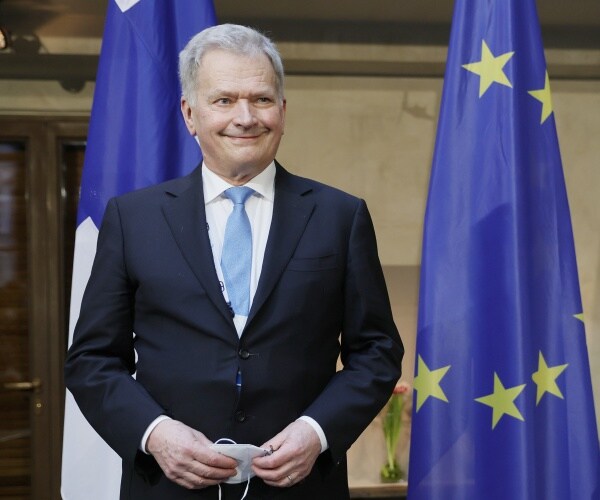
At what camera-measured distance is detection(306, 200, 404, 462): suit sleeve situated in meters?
1.64

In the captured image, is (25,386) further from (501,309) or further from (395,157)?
(501,309)

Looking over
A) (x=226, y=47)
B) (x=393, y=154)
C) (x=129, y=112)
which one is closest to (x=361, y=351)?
(x=226, y=47)

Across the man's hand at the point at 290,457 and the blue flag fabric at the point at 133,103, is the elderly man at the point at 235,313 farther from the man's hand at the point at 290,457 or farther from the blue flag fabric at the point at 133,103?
the blue flag fabric at the point at 133,103

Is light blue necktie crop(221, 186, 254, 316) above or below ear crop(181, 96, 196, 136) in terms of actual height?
below

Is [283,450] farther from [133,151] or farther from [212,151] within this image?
[133,151]

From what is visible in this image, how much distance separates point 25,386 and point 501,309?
276 cm

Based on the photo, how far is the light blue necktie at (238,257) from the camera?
1663 millimetres

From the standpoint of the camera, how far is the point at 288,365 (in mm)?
1650

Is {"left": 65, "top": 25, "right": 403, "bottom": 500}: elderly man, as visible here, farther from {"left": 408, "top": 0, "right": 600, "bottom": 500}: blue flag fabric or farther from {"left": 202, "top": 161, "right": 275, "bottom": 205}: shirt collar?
{"left": 408, "top": 0, "right": 600, "bottom": 500}: blue flag fabric

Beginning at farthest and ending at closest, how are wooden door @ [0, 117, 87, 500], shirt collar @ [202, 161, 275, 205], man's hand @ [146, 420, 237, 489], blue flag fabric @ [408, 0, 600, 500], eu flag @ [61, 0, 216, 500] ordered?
wooden door @ [0, 117, 87, 500] < eu flag @ [61, 0, 216, 500] < blue flag fabric @ [408, 0, 600, 500] < shirt collar @ [202, 161, 275, 205] < man's hand @ [146, 420, 237, 489]

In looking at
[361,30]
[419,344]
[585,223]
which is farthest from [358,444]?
[419,344]

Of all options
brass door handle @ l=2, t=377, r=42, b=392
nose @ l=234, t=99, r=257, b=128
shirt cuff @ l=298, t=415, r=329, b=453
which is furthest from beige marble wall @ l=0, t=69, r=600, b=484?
shirt cuff @ l=298, t=415, r=329, b=453

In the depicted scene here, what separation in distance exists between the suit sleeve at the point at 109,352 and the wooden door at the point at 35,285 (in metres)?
2.86

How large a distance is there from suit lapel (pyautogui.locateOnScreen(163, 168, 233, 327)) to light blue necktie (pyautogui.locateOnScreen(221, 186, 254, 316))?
3 cm
